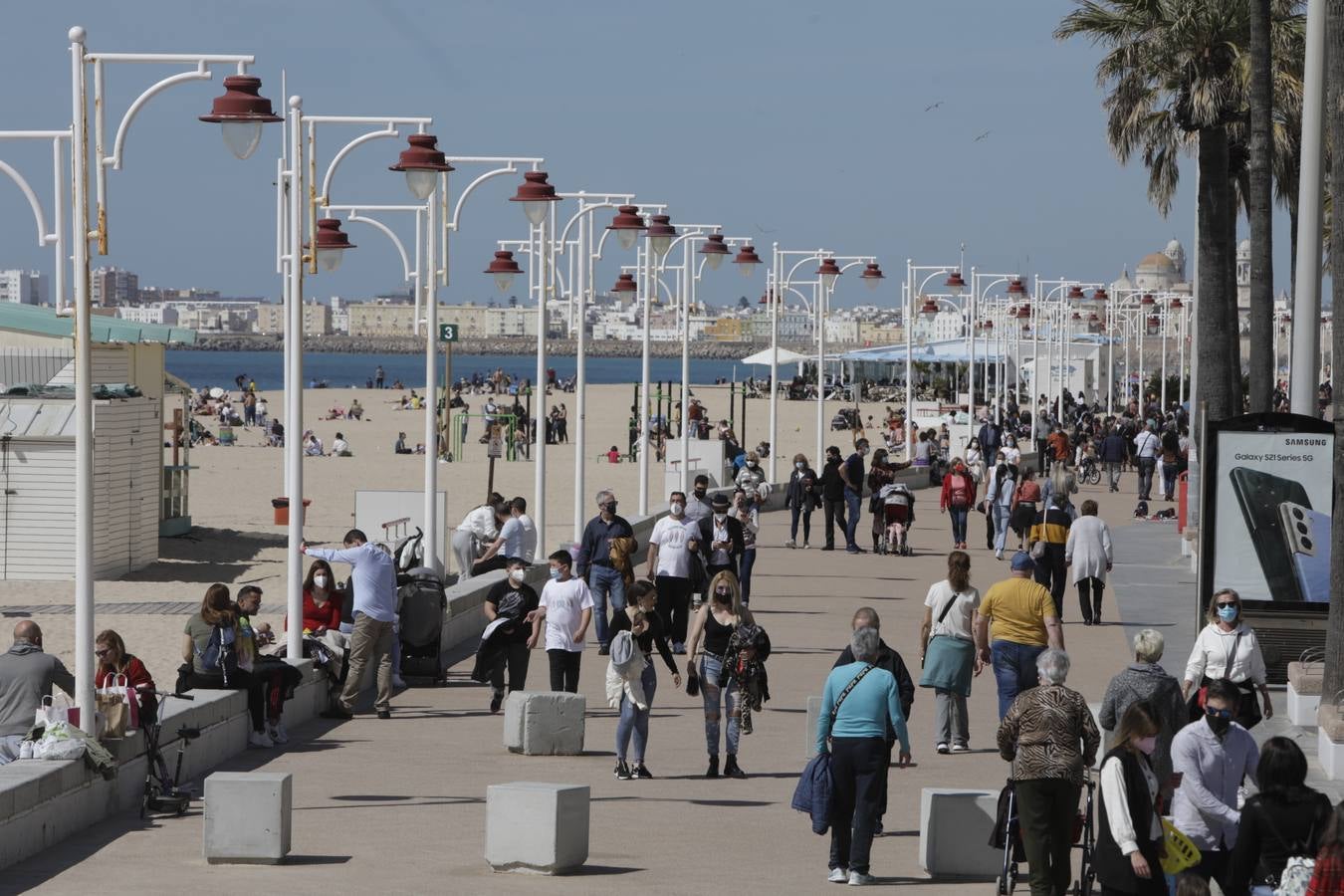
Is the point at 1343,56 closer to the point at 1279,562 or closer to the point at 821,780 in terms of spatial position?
the point at 1279,562

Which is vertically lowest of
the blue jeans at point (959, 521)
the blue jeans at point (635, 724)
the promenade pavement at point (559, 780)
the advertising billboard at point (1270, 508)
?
the promenade pavement at point (559, 780)

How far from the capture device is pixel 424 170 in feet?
52.1

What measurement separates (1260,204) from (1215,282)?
20.6 ft

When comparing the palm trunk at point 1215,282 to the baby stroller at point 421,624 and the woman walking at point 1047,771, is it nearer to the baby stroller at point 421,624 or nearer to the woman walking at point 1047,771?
the baby stroller at point 421,624

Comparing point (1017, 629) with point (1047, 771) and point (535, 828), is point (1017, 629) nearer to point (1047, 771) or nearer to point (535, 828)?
point (1047, 771)

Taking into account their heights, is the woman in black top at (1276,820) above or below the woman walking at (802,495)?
below

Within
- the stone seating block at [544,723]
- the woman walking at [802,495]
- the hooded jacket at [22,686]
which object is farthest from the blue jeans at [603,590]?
the woman walking at [802,495]

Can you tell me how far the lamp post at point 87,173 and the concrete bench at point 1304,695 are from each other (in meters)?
8.34

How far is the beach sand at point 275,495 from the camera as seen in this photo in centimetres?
2178

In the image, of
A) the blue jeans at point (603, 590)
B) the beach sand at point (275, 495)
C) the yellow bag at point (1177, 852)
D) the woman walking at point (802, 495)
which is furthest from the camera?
the woman walking at point (802, 495)

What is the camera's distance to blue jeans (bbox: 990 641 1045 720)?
13391 mm

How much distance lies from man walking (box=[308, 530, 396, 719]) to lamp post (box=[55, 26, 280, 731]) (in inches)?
134

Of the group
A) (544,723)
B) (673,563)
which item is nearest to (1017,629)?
(544,723)

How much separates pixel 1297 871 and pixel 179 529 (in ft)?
78.8
